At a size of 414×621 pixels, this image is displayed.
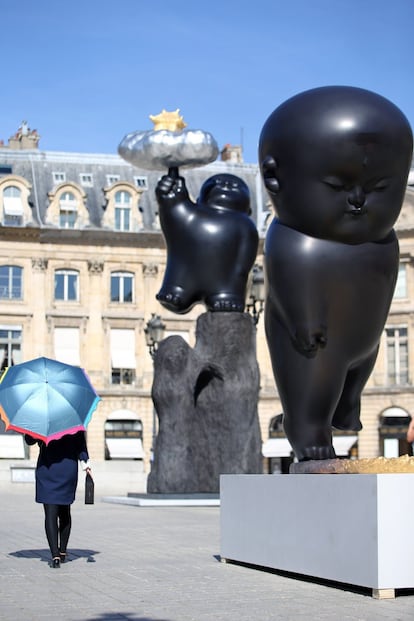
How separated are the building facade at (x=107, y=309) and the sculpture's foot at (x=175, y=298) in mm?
28775

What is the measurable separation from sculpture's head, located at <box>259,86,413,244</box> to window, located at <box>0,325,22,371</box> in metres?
38.1

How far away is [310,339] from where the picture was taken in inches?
344

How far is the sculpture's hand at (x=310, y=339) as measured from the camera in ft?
28.6

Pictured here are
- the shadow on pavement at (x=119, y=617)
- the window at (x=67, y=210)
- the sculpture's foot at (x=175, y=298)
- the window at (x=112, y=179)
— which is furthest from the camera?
the window at (x=112, y=179)

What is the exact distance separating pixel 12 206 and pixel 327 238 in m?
39.0

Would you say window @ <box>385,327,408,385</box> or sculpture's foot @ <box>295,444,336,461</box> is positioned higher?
window @ <box>385,327,408,385</box>

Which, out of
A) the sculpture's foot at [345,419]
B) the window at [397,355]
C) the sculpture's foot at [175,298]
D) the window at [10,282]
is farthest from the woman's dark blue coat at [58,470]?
the window at [10,282]

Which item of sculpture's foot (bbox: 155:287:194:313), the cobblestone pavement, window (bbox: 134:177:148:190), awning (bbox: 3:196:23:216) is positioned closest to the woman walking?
the cobblestone pavement

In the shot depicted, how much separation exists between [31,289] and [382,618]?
41285 mm

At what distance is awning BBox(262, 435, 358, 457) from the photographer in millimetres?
45938

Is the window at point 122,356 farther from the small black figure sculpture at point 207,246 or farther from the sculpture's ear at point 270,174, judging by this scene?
the sculpture's ear at point 270,174

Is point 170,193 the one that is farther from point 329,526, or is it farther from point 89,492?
point 329,526

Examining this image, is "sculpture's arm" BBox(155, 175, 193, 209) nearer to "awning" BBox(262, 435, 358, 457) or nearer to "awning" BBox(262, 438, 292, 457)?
"awning" BBox(262, 435, 358, 457)

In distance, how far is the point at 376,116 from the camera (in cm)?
849
